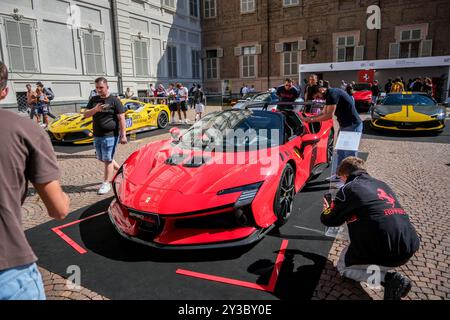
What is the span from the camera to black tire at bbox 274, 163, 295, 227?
337 cm

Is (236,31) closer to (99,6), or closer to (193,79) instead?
(193,79)

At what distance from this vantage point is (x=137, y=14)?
66.2ft

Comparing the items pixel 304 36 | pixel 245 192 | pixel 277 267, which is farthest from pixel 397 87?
pixel 277 267

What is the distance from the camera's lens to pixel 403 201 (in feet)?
14.7

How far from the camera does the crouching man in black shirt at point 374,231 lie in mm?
2352

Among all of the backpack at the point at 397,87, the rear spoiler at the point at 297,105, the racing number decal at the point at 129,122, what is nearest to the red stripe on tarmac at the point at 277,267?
the rear spoiler at the point at 297,105

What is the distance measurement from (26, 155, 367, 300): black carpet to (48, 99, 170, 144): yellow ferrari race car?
14.0 feet

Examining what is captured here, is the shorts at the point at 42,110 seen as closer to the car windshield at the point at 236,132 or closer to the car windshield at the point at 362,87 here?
the car windshield at the point at 236,132

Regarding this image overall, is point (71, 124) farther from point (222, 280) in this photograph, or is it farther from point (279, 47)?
point (279, 47)

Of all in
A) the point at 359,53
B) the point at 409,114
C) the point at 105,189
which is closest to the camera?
the point at 105,189

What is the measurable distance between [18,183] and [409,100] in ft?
Answer: 38.5

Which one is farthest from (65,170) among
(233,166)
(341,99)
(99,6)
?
(99,6)

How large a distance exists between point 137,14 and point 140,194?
2014 cm

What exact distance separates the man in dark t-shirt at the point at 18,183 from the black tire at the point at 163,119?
1044cm
